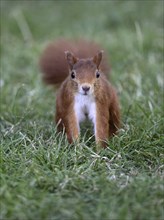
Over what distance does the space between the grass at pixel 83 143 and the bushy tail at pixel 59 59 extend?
0.74ft

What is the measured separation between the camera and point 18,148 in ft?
12.4

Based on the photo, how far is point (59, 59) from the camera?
4695 mm

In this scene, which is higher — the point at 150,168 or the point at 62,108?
the point at 62,108

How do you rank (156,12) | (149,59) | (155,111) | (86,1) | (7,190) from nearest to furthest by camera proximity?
1. (7,190)
2. (155,111)
3. (149,59)
4. (156,12)
5. (86,1)

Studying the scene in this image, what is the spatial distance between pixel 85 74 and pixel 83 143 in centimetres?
42

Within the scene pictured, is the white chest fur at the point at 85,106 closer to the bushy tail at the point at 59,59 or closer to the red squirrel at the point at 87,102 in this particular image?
the red squirrel at the point at 87,102

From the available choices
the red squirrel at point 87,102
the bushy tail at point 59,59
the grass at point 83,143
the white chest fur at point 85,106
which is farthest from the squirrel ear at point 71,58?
the bushy tail at point 59,59

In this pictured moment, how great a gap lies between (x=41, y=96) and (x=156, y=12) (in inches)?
122

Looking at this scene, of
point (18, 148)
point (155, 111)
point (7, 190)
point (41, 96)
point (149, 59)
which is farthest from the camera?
point (149, 59)

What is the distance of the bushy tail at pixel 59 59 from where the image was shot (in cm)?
469

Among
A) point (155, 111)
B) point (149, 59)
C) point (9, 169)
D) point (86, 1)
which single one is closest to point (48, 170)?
point (9, 169)

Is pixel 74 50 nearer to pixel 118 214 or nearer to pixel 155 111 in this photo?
pixel 155 111

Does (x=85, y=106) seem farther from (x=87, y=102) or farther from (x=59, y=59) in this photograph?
(x=59, y=59)

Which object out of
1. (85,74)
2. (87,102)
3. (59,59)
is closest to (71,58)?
(85,74)
